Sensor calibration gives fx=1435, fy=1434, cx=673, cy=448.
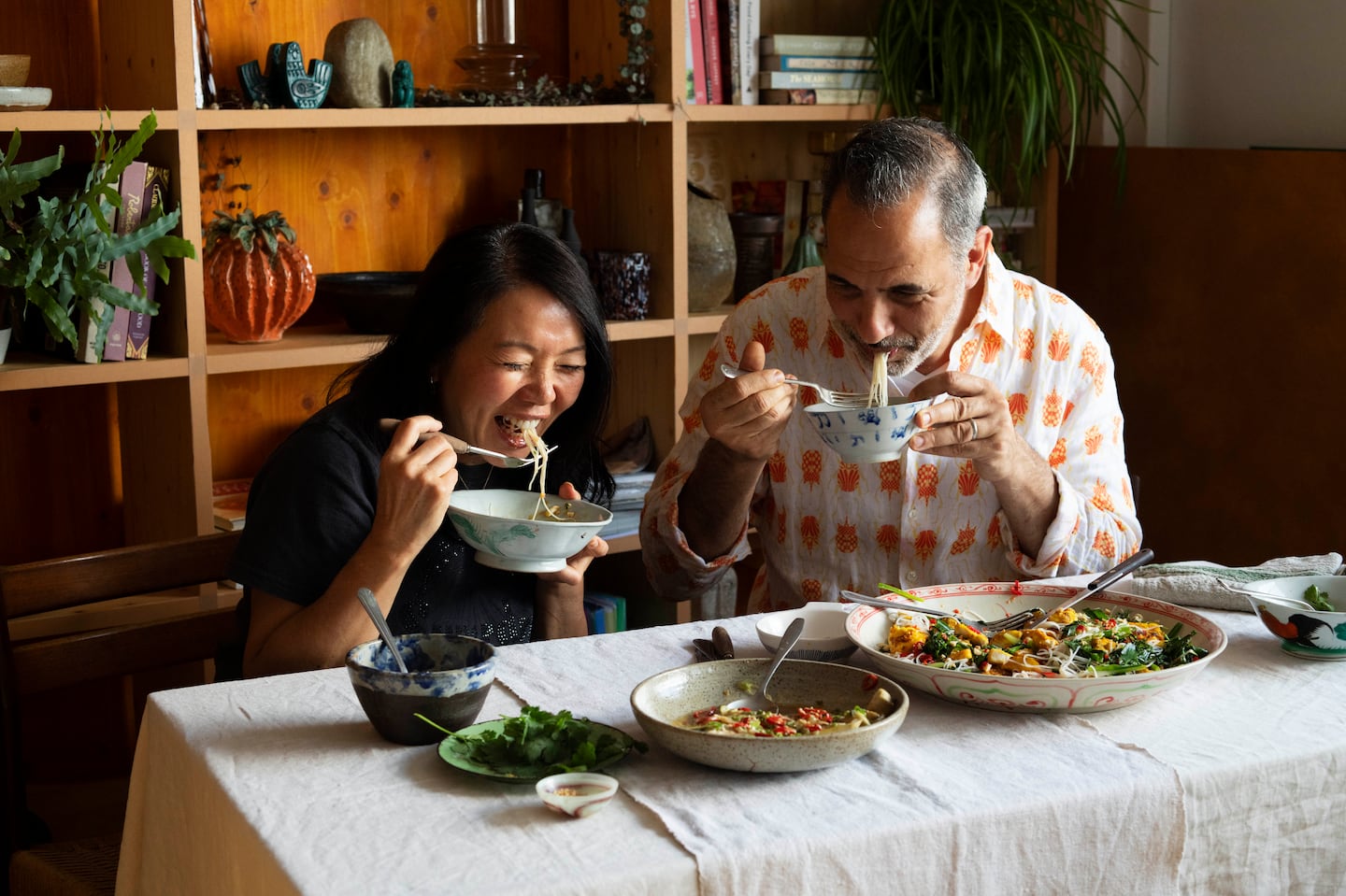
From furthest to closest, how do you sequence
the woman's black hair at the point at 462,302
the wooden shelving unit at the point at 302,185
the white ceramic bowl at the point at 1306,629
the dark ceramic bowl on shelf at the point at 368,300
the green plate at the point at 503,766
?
Result: the dark ceramic bowl on shelf at the point at 368,300, the wooden shelving unit at the point at 302,185, the woman's black hair at the point at 462,302, the white ceramic bowl at the point at 1306,629, the green plate at the point at 503,766

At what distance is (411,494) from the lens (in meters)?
1.61

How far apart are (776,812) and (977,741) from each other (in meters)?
0.26

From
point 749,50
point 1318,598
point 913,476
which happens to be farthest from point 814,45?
point 1318,598

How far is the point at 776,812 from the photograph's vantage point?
1.18 metres

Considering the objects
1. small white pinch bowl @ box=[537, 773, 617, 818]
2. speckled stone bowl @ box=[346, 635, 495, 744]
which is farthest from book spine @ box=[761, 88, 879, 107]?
small white pinch bowl @ box=[537, 773, 617, 818]

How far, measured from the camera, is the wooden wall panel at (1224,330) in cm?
289

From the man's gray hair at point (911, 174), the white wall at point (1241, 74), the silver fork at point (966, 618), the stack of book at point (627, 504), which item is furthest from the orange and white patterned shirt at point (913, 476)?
the white wall at point (1241, 74)

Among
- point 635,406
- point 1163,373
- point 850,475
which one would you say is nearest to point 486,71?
point 635,406

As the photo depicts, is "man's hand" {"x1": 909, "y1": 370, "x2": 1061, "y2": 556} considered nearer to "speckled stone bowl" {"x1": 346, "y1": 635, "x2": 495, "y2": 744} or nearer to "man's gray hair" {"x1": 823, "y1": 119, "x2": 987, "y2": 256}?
"man's gray hair" {"x1": 823, "y1": 119, "x2": 987, "y2": 256}

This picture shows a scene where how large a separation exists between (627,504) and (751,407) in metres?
1.16

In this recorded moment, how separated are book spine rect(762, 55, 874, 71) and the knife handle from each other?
5.92 ft

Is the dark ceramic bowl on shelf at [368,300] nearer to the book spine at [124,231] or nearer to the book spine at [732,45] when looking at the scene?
the book spine at [124,231]

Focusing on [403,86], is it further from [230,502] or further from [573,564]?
[573,564]

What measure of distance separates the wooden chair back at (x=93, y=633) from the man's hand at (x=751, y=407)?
0.66 m
